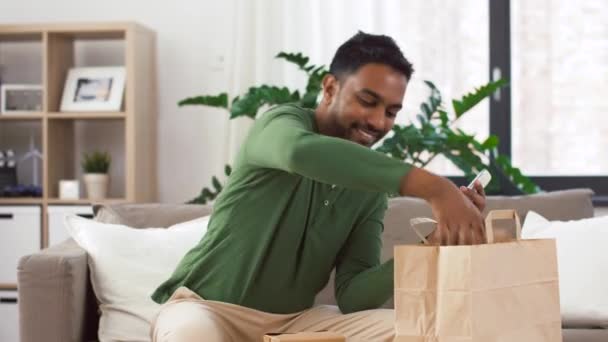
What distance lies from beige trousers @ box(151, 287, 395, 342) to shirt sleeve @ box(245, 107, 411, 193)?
40 centimetres

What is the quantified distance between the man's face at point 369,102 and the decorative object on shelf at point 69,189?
7.97 feet

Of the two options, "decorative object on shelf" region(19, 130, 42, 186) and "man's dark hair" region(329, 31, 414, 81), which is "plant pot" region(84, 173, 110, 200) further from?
"man's dark hair" region(329, 31, 414, 81)

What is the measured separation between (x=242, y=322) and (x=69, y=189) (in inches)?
90.8

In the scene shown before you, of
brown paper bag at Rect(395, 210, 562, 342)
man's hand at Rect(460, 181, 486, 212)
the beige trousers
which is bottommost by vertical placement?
the beige trousers

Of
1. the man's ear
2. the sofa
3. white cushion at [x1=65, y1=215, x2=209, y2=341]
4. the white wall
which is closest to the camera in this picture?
the man's ear

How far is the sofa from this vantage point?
2.49 m

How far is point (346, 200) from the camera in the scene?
6.91ft

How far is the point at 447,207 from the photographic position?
1529mm

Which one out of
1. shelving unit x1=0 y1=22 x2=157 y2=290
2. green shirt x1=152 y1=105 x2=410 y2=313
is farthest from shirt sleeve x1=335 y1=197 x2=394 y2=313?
shelving unit x1=0 y1=22 x2=157 y2=290

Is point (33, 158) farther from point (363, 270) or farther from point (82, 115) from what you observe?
point (363, 270)

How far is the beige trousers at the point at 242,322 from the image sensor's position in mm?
1898

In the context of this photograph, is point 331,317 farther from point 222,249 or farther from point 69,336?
point 69,336

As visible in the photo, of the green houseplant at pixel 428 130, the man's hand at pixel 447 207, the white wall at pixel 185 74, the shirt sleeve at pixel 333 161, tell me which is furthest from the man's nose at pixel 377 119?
the white wall at pixel 185 74

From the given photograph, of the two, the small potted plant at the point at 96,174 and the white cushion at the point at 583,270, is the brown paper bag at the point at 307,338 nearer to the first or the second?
the white cushion at the point at 583,270
